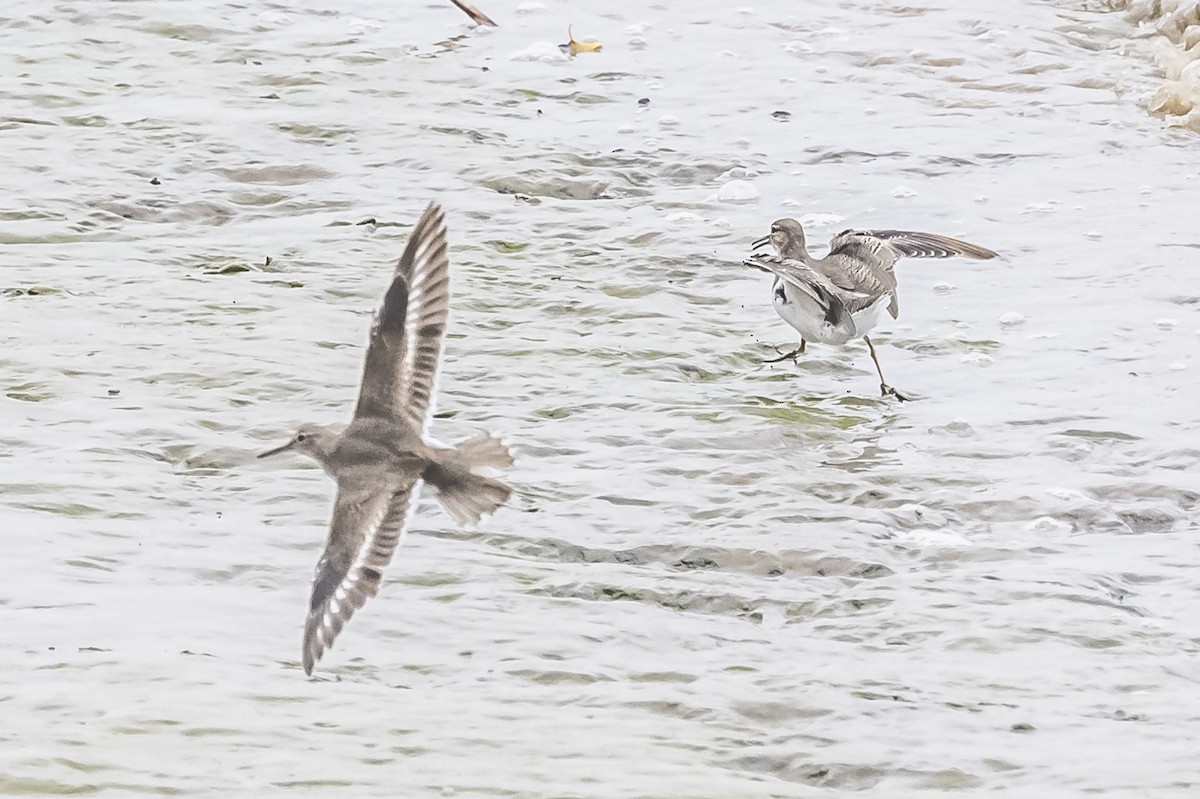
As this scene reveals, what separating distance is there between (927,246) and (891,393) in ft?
2.79

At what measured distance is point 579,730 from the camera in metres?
3.94

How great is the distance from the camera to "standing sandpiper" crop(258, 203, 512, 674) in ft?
13.4

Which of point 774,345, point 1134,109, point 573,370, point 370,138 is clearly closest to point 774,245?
point 774,345

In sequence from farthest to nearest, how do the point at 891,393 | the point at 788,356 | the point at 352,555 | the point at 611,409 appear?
the point at 788,356, the point at 891,393, the point at 611,409, the point at 352,555

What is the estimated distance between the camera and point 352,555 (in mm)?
3893

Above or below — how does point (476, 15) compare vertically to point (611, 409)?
above

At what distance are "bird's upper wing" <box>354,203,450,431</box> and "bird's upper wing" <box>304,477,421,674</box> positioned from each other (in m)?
0.22

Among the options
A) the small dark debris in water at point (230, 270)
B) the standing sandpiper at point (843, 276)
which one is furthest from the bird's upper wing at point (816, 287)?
the small dark debris in water at point (230, 270)

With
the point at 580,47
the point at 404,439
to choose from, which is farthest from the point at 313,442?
the point at 580,47

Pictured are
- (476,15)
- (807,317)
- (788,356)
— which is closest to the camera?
(807,317)

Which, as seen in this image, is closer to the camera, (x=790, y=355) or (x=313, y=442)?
(x=313, y=442)

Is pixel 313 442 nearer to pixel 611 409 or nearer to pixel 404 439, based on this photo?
pixel 404 439

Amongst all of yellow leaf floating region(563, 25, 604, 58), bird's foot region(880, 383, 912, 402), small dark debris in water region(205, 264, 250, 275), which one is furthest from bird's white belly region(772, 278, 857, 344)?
yellow leaf floating region(563, 25, 604, 58)

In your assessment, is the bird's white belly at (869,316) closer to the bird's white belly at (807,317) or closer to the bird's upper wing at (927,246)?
the bird's white belly at (807,317)
